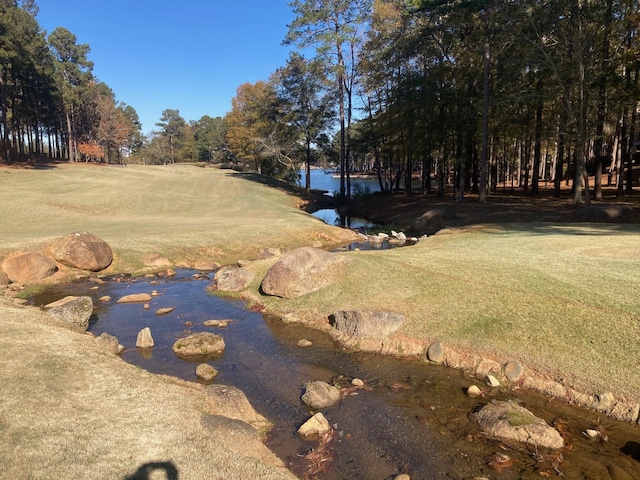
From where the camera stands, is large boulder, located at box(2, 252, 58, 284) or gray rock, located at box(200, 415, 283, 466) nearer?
gray rock, located at box(200, 415, 283, 466)

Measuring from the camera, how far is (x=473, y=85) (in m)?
36.6

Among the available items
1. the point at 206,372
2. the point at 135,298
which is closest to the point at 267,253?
the point at 135,298

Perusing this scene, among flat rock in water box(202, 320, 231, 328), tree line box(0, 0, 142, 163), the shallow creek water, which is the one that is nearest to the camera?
the shallow creek water

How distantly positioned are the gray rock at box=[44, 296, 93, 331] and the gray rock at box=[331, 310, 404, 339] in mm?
8608

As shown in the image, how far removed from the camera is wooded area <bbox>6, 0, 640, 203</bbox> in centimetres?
2769

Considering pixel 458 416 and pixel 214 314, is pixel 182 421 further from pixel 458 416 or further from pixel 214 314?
pixel 214 314

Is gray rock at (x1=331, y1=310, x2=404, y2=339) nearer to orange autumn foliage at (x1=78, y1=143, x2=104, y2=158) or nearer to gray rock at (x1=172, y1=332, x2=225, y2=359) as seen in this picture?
gray rock at (x1=172, y1=332, x2=225, y2=359)

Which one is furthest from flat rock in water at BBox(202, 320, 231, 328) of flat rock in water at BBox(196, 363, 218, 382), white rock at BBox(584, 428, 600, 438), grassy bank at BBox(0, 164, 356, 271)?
white rock at BBox(584, 428, 600, 438)

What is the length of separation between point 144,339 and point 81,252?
10712 millimetres

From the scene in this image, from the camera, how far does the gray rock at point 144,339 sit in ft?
39.3

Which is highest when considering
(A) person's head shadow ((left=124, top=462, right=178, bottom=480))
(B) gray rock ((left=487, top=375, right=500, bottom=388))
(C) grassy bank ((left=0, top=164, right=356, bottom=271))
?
(C) grassy bank ((left=0, top=164, right=356, bottom=271))

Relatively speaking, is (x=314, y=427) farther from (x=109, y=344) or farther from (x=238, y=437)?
(x=109, y=344)

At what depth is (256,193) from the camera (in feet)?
165

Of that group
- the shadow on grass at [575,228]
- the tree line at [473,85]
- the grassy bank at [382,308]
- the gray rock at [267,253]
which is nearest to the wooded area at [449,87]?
the tree line at [473,85]
